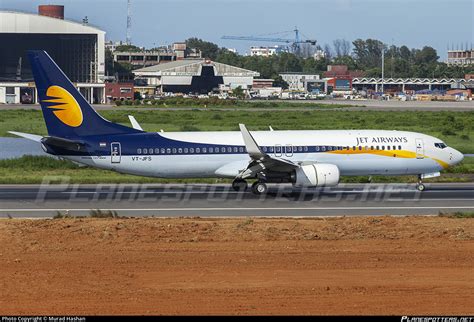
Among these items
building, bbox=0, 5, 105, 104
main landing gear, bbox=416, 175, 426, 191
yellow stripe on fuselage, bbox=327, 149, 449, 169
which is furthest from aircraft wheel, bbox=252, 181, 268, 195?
building, bbox=0, 5, 105, 104

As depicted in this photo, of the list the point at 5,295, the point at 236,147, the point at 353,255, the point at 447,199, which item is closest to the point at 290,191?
the point at 236,147

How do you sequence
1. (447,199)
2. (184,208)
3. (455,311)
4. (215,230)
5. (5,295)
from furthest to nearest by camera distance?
(447,199), (184,208), (215,230), (5,295), (455,311)

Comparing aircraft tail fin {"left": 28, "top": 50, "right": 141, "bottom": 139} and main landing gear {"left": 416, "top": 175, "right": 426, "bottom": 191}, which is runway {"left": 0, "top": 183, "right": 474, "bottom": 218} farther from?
aircraft tail fin {"left": 28, "top": 50, "right": 141, "bottom": 139}

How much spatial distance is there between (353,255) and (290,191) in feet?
55.3

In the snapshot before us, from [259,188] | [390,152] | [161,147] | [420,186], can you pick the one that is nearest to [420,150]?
[390,152]

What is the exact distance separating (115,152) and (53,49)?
121 m

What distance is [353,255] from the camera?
2895 centimetres

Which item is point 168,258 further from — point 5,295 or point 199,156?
point 199,156

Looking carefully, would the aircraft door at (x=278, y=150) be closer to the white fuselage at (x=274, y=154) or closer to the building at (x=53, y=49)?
the white fuselage at (x=274, y=154)

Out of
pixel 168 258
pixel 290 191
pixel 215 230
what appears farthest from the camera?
pixel 290 191

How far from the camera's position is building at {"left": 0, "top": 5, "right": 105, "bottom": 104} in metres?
151

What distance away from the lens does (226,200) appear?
1674 inches

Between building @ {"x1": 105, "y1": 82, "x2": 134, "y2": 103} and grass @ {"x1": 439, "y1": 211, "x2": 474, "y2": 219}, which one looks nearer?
grass @ {"x1": 439, "y1": 211, "x2": 474, "y2": 219}

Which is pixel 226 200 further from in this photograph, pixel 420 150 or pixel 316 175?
pixel 420 150
